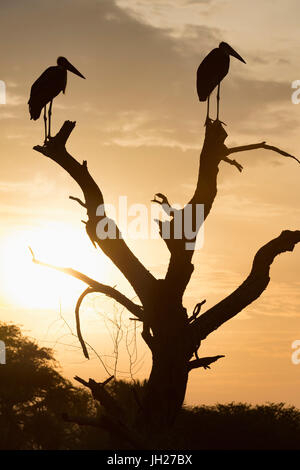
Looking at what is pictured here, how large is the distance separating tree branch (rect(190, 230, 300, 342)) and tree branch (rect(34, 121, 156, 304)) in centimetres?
122

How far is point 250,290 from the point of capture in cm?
1562

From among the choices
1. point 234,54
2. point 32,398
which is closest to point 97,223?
point 234,54

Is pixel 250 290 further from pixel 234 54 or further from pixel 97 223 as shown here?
pixel 234 54

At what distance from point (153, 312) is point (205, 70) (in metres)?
6.41

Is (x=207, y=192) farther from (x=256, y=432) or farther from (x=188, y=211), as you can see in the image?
(x=256, y=432)

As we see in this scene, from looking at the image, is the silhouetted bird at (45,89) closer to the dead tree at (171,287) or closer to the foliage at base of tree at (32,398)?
the dead tree at (171,287)

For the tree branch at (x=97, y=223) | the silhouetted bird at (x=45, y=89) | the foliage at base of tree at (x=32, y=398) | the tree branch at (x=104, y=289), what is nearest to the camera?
the tree branch at (x=97, y=223)

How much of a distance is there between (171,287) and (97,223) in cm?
192

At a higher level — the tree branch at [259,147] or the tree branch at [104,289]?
the tree branch at [259,147]

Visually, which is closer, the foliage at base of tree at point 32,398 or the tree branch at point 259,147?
the tree branch at point 259,147

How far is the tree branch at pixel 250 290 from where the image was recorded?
15.5 m

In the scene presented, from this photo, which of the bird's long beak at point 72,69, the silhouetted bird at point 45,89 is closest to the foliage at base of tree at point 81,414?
the silhouetted bird at point 45,89

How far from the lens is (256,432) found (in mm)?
20266
